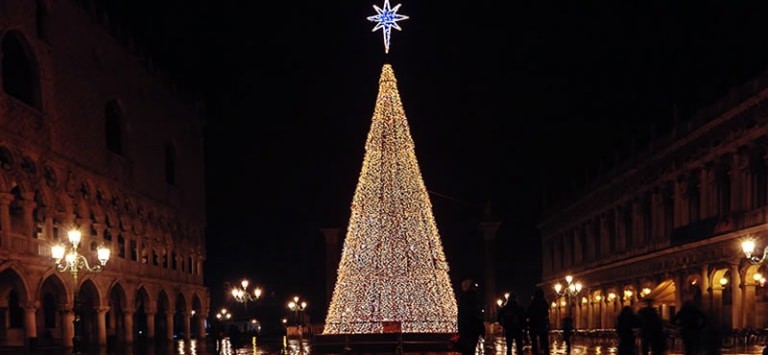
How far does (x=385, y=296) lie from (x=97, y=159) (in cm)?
1581

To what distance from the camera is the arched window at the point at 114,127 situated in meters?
41.2

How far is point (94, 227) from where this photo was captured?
3759 cm

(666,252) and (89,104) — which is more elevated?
(89,104)

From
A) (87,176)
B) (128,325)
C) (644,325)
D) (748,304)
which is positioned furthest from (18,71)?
(748,304)

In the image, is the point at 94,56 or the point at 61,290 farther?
the point at 94,56

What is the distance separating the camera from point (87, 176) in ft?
119

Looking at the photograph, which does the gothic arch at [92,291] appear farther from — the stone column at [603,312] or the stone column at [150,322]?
the stone column at [603,312]

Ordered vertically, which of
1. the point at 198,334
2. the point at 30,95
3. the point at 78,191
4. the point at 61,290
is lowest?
the point at 198,334

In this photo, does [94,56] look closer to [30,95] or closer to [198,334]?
[30,95]

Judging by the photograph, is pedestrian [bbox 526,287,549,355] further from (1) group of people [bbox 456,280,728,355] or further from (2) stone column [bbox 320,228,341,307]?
(2) stone column [bbox 320,228,341,307]

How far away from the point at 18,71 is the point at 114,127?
11.4 m

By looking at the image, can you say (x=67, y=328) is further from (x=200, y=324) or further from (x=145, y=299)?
(x=200, y=324)

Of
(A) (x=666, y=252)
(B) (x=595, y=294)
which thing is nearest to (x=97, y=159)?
(A) (x=666, y=252)

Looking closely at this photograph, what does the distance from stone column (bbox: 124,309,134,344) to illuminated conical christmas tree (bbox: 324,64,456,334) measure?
1803 centimetres
